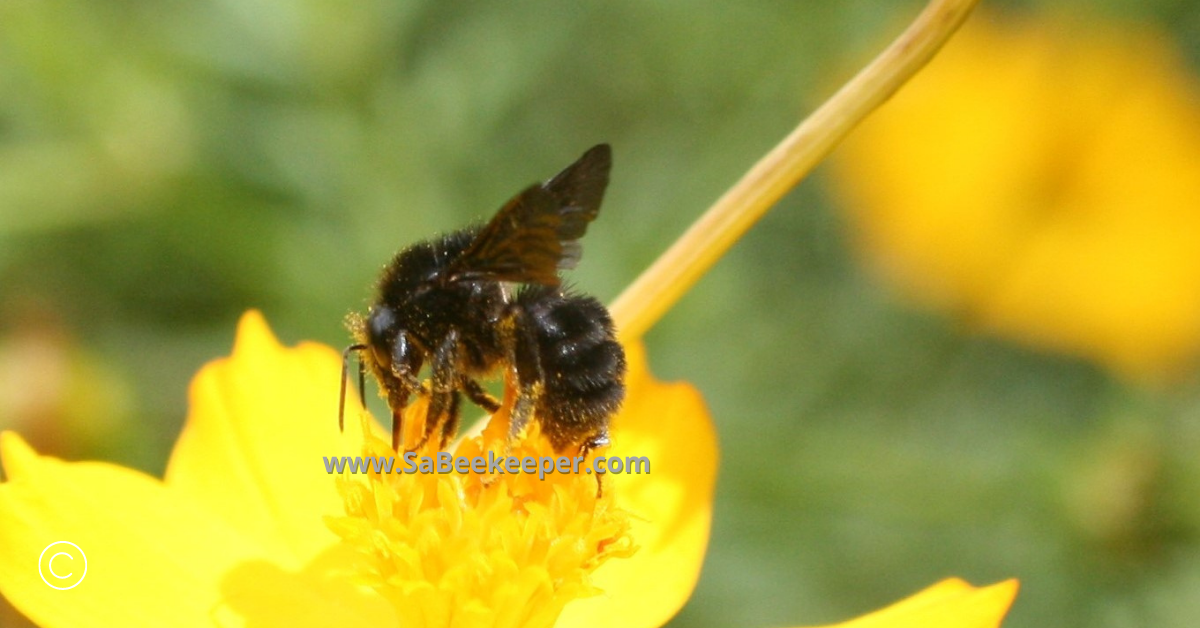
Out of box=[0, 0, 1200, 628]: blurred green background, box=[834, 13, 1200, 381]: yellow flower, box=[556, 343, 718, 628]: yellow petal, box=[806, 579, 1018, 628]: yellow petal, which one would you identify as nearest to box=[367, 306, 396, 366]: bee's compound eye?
box=[556, 343, 718, 628]: yellow petal

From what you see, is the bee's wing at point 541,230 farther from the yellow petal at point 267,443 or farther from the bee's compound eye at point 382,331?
the yellow petal at point 267,443

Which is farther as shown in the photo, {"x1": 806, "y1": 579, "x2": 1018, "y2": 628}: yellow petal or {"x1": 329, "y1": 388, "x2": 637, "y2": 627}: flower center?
{"x1": 329, "y1": 388, "x2": 637, "y2": 627}: flower center

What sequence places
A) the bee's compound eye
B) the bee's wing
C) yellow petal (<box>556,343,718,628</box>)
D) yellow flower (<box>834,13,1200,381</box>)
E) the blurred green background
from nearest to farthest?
the bee's wing
the bee's compound eye
yellow petal (<box>556,343,718,628</box>)
the blurred green background
yellow flower (<box>834,13,1200,381</box>)

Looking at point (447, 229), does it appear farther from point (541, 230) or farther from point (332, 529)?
point (541, 230)

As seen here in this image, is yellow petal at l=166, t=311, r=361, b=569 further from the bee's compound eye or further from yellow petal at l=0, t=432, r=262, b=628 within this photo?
the bee's compound eye

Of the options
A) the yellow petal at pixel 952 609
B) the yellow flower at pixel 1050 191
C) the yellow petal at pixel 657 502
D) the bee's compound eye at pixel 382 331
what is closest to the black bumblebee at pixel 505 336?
the bee's compound eye at pixel 382 331

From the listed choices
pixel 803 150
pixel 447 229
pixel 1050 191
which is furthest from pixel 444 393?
pixel 1050 191
